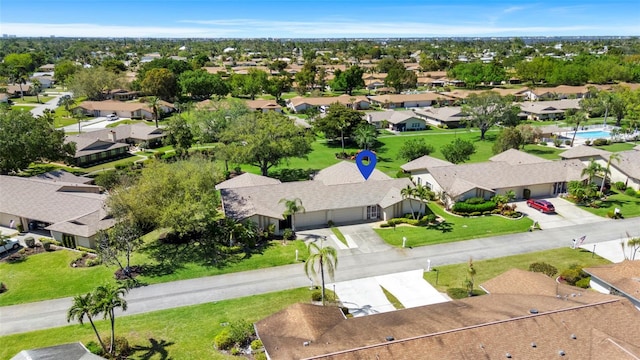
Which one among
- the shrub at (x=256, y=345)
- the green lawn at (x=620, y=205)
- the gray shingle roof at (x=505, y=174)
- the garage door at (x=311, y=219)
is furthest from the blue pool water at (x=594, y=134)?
the shrub at (x=256, y=345)

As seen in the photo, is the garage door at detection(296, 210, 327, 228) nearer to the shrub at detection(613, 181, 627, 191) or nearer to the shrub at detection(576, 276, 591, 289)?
the shrub at detection(576, 276, 591, 289)

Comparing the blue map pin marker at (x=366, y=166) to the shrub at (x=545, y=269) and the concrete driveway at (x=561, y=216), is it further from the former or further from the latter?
the shrub at (x=545, y=269)

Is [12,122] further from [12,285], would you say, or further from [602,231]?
[602,231]

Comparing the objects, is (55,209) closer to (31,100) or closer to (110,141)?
(110,141)

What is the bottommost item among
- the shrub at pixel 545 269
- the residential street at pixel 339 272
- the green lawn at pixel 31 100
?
the residential street at pixel 339 272

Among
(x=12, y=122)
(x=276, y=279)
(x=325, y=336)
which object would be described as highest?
(x=12, y=122)

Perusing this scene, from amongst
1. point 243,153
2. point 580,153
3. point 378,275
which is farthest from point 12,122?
point 580,153
